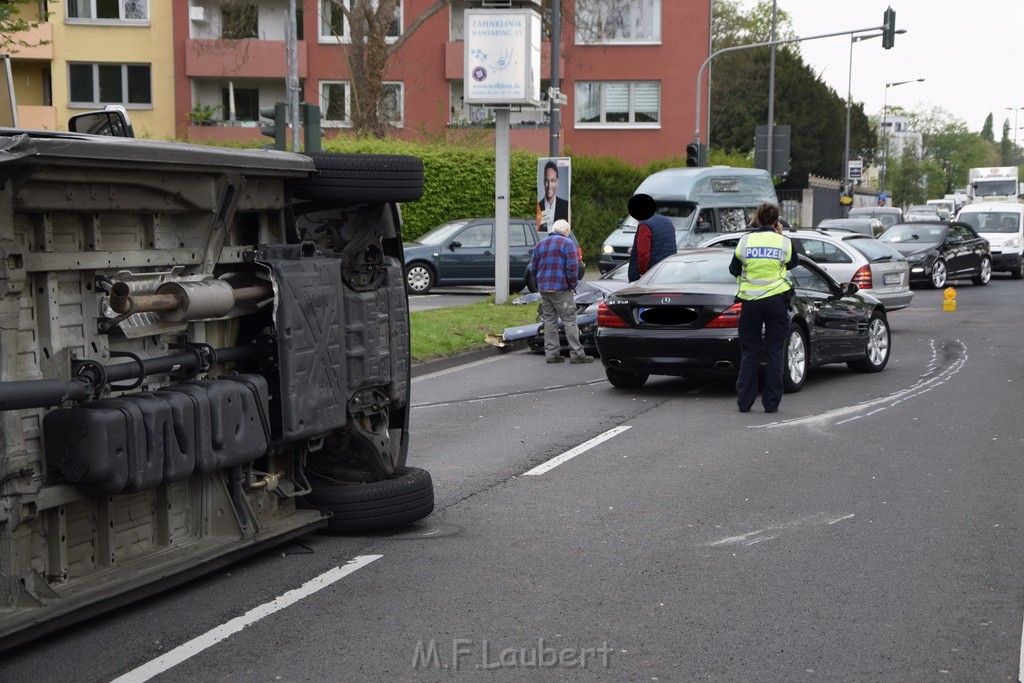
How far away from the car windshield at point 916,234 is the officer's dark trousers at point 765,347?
853 inches

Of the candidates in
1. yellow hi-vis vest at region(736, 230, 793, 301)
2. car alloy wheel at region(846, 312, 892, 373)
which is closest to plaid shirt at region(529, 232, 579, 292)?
car alloy wheel at region(846, 312, 892, 373)

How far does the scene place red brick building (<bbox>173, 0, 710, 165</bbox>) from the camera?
1884 inches

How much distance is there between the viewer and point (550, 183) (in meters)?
22.8

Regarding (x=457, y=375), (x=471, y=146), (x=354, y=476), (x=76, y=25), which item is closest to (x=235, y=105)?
(x=76, y=25)

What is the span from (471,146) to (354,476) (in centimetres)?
3050

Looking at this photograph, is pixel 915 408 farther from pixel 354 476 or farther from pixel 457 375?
pixel 354 476

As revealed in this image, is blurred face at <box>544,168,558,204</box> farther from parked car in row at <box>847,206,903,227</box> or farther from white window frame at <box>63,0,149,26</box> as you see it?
white window frame at <box>63,0,149,26</box>

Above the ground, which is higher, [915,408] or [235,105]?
[235,105]

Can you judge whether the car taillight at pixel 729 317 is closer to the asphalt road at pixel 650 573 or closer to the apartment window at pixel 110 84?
the asphalt road at pixel 650 573

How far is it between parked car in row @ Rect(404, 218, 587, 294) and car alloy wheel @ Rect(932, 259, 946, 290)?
1018cm

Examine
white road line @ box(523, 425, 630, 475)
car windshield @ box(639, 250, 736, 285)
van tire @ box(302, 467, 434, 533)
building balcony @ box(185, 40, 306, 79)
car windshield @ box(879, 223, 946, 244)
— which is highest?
building balcony @ box(185, 40, 306, 79)

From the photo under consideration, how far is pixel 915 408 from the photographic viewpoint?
12.0 m

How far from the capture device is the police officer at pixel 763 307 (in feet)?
38.3

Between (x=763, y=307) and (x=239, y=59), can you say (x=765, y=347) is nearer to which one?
(x=763, y=307)
